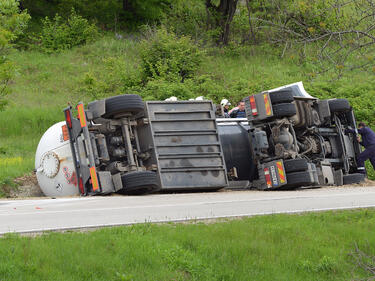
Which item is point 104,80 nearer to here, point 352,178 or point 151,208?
point 352,178

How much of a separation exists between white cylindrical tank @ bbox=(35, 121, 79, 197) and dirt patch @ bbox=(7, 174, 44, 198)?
47.3 inches

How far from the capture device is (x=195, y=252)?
6.77 metres

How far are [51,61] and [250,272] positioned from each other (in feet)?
77.6

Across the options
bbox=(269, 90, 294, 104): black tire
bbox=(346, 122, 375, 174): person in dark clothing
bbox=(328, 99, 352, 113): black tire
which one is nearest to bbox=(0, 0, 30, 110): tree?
bbox=(269, 90, 294, 104): black tire

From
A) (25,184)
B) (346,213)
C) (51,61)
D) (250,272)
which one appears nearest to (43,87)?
(51,61)

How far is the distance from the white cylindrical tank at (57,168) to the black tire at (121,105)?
3.48 ft

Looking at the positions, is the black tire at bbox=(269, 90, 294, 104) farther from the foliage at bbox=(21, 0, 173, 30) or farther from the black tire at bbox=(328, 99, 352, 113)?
the foliage at bbox=(21, 0, 173, 30)

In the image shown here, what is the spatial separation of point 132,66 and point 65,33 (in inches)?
239

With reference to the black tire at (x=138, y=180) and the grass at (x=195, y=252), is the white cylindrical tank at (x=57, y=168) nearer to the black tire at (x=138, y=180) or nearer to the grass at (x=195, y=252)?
the black tire at (x=138, y=180)

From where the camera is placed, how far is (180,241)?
22.8 feet

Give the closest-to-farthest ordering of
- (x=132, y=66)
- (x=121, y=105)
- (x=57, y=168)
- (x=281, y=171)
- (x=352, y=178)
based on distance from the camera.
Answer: (x=121, y=105), (x=57, y=168), (x=281, y=171), (x=352, y=178), (x=132, y=66)

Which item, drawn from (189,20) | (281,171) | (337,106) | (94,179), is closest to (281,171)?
(281,171)

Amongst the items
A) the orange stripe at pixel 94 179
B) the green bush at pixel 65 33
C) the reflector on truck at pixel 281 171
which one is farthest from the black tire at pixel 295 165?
the green bush at pixel 65 33

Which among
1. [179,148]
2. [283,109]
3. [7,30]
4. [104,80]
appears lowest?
[179,148]
